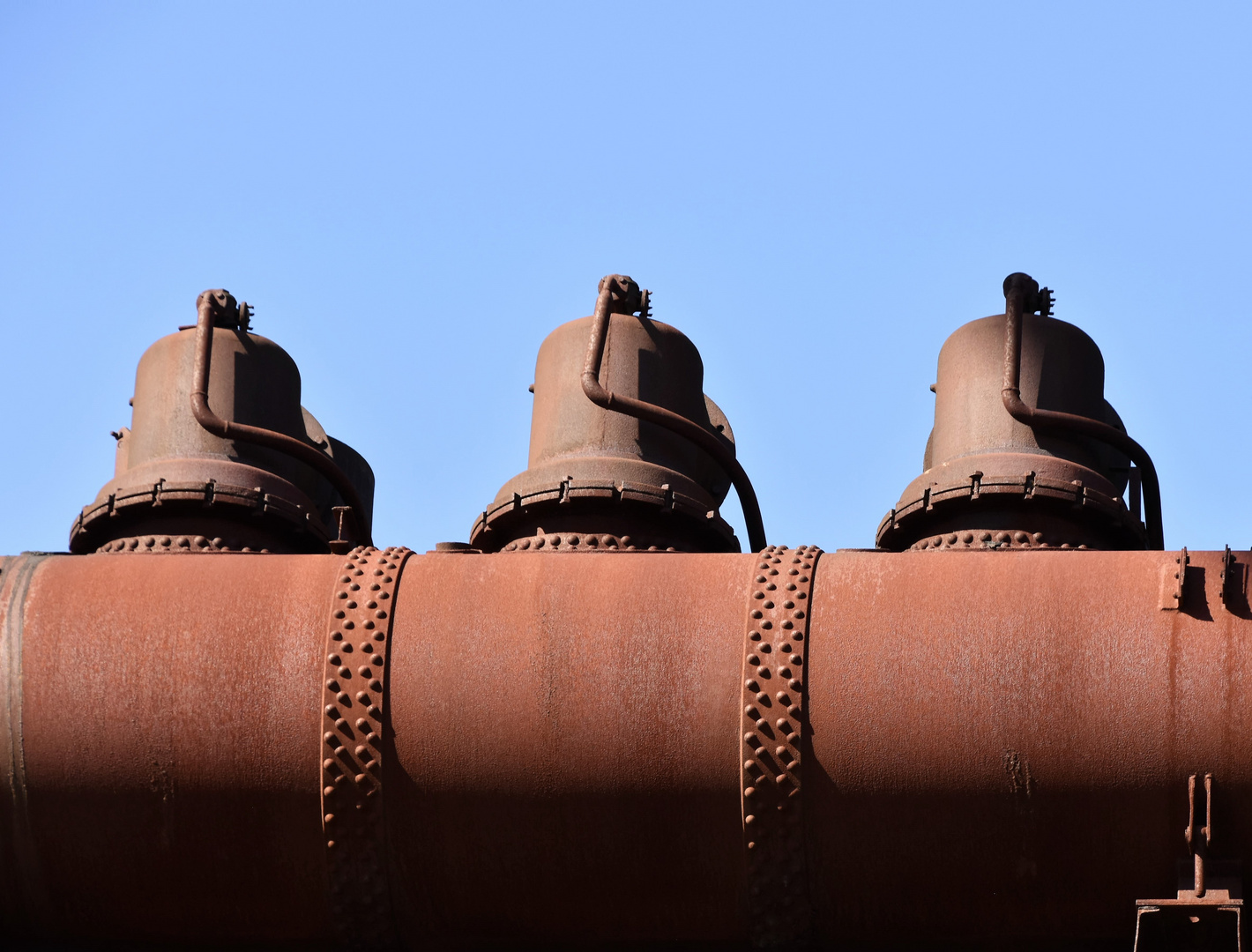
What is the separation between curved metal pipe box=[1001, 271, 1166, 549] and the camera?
894 cm

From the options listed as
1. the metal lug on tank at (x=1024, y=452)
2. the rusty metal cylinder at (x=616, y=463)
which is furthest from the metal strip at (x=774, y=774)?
the metal lug on tank at (x=1024, y=452)

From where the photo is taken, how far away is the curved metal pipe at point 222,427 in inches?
365

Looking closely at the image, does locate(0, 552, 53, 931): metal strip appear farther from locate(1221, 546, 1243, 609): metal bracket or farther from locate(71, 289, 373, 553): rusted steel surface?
locate(1221, 546, 1243, 609): metal bracket

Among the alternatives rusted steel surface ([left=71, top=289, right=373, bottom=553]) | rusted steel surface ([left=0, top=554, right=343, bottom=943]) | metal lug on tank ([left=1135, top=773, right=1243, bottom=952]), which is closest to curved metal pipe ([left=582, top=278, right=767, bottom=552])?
rusted steel surface ([left=71, top=289, right=373, bottom=553])

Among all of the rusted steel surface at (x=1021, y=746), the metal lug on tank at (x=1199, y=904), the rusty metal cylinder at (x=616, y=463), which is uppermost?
the rusty metal cylinder at (x=616, y=463)

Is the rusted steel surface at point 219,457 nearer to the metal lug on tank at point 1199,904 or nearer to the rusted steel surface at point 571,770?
the rusted steel surface at point 571,770

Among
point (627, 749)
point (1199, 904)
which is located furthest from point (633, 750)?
point (1199, 904)

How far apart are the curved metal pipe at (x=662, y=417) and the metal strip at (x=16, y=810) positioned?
9.29ft

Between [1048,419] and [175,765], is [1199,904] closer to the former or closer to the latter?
[1048,419]

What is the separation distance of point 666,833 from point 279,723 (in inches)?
65.4

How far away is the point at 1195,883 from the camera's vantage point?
720 centimetres

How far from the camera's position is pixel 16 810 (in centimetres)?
792

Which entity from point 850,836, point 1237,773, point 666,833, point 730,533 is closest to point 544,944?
point 666,833

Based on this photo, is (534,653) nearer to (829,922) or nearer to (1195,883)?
(829,922)
